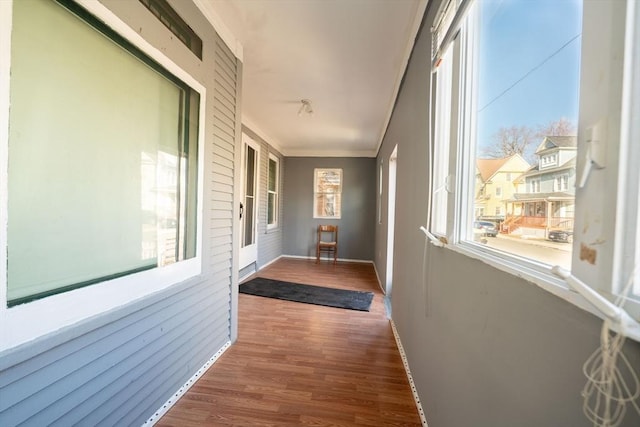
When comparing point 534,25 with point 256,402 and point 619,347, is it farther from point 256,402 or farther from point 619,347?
point 256,402

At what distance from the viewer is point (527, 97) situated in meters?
0.69

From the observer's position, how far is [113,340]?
3.61ft

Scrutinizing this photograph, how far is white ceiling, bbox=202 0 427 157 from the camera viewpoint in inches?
69.0

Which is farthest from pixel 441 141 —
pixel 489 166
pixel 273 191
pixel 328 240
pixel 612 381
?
pixel 328 240

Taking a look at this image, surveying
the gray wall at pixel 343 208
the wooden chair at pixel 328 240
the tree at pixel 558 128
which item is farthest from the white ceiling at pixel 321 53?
the wooden chair at pixel 328 240

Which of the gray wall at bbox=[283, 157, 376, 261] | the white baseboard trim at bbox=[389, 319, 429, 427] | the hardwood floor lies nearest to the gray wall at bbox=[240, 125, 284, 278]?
the gray wall at bbox=[283, 157, 376, 261]

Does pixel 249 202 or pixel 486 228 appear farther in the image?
pixel 249 202

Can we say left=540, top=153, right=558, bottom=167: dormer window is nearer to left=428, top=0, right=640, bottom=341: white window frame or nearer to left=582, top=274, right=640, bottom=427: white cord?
left=428, top=0, right=640, bottom=341: white window frame

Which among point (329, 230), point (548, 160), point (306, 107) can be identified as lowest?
point (329, 230)

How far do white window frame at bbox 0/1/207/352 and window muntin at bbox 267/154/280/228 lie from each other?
3645mm

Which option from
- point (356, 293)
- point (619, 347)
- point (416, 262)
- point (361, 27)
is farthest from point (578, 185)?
point (356, 293)

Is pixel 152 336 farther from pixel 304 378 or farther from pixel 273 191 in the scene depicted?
pixel 273 191

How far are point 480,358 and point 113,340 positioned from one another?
1.46 meters

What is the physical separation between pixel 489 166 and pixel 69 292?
1.62 m
